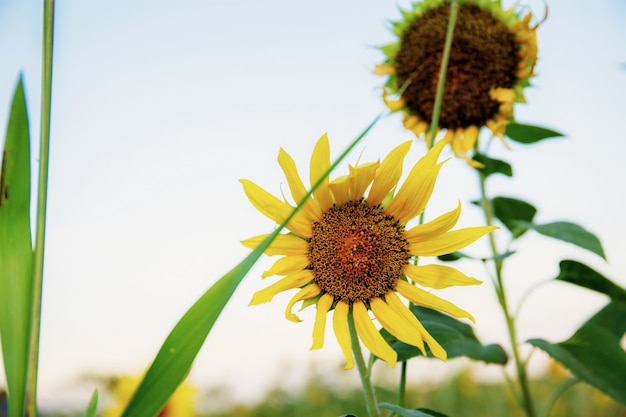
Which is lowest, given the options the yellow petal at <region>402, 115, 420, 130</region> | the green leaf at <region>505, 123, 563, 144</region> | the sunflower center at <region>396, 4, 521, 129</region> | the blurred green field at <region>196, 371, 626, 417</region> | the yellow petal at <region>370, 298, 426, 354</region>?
the blurred green field at <region>196, 371, 626, 417</region>

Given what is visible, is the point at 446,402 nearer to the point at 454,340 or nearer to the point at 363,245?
the point at 454,340

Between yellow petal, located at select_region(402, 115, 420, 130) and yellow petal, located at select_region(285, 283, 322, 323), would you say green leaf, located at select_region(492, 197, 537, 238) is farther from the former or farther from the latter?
yellow petal, located at select_region(285, 283, 322, 323)

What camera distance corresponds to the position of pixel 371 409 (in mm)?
508

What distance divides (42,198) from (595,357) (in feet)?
1.98

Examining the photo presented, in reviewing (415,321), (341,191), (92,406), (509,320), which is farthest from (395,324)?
(509,320)

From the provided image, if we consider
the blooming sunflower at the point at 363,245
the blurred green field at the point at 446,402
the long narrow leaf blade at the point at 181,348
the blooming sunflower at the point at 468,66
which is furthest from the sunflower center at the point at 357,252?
the blurred green field at the point at 446,402

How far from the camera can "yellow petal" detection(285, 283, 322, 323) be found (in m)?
0.52

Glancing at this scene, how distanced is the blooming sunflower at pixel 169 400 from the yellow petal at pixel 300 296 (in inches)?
6.7

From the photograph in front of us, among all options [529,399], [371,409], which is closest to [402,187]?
[371,409]

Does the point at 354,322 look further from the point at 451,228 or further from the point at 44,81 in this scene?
the point at 44,81

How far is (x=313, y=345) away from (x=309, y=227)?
0.10 meters

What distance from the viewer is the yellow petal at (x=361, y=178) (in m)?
0.52

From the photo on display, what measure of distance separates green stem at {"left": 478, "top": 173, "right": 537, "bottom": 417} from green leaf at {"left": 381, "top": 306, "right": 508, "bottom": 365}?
0.05 m

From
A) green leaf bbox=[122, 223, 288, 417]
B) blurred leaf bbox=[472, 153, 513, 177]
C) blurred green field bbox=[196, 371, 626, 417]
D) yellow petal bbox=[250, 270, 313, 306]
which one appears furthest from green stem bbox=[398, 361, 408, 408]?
blurred green field bbox=[196, 371, 626, 417]
